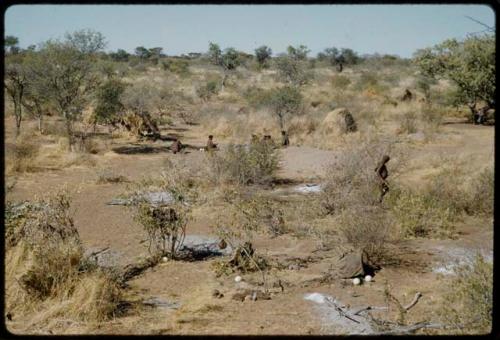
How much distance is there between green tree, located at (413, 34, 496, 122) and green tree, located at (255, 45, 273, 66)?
3720 cm

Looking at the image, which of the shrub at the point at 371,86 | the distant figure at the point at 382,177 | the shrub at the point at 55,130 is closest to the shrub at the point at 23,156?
the shrub at the point at 55,130

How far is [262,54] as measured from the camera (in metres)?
60.5

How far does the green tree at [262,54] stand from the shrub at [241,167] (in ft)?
154

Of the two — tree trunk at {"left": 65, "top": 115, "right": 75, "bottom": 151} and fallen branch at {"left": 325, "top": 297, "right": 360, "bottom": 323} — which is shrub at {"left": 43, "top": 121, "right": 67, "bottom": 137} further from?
fallen branch at {"left": 325, "top": 297, "right": 360, "bottom": 323}

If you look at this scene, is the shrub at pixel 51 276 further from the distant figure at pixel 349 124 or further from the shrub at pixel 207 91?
the shrub at pixel 207 91

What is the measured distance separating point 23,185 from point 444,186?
985 cm

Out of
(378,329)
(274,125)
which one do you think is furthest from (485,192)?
(274,125)

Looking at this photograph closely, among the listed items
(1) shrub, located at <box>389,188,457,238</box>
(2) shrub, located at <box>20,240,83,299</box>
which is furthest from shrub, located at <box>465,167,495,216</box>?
(2) shrub, located at <box>20,240,83,299</box>

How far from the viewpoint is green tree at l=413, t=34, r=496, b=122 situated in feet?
60.3

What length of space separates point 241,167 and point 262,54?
158ft

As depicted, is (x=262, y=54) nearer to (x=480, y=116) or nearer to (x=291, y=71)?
(x=291, y=71)

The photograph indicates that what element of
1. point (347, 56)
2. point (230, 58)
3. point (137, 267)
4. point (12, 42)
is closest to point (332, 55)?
point (347, 56)

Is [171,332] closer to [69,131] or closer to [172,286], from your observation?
[172,286]

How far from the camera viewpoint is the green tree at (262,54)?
60.3m
